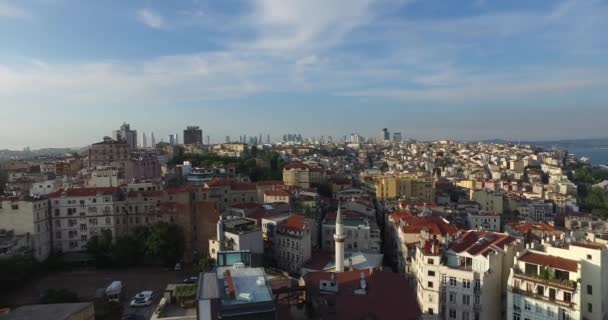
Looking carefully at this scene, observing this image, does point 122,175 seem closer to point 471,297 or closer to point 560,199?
point 471,297

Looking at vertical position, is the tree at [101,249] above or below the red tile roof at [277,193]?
below

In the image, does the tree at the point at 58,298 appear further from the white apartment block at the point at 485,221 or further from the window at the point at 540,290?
the white apartment block at the point at 485,221

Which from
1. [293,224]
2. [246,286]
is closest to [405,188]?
[293,224]

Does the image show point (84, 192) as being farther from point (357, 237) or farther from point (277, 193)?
point (357, 237)

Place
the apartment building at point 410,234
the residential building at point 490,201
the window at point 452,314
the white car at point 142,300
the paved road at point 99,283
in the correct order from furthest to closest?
the residential building at point 490,201 → the apartment building at point 410,234 → the paved road at point 99,283 → the white car at point 142,300 → the window at point 452,314

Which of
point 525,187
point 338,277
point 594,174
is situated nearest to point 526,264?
point 338,277

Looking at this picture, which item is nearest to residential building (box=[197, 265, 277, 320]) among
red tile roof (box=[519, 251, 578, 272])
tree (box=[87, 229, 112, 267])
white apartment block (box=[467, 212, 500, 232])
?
red tile roof (box=[519, 251, 578, 272])

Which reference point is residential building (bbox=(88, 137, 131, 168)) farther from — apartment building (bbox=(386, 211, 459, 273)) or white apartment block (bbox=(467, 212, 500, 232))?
white apartment block (bbox=(467, 212, 500, 232))

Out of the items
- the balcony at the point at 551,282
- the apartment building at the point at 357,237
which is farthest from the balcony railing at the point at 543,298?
the apartment building at the point at 357,237
